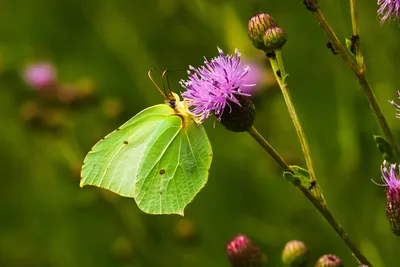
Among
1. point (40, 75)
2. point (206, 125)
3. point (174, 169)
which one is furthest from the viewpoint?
point (206, 125)

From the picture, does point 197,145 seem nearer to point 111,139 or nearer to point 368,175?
point 111,139

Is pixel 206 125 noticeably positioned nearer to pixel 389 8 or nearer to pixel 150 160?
pixel 150 160

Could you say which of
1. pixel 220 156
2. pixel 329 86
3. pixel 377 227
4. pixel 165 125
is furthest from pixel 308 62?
pixel 165 125

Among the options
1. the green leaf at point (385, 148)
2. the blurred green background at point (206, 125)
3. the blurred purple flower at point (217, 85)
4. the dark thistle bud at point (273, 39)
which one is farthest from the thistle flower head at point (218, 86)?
the blurred green background at point (206, 125)

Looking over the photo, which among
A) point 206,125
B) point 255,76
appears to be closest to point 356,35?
point 255,76

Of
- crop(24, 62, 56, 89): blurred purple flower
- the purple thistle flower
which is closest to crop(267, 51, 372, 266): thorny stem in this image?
the purple thistle flower

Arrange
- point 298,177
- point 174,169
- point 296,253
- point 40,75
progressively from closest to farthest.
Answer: point 298,177
point 296,253
point 174,169
point 40,75

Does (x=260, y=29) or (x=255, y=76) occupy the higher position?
(x=260, y=29)

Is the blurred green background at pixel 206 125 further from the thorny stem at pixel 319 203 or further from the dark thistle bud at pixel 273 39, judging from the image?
the dark thistle bud at pixel 273 39
